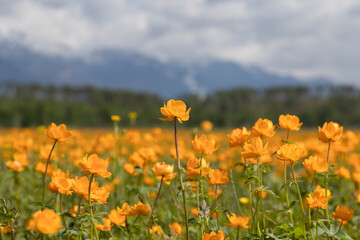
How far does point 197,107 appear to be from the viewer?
2347 inches

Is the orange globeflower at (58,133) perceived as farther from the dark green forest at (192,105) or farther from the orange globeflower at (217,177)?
the dark green forest at (192,105)

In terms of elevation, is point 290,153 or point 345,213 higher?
point 290,153

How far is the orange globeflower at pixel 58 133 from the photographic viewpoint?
1.58 metres

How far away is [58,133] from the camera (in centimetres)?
160

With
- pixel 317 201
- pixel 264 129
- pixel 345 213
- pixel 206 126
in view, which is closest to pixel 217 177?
pixel 264 129

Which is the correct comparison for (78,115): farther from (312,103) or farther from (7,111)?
(312,103)

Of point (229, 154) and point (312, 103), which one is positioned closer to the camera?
point (229, 154)

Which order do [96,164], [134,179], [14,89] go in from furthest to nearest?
[14,89], [134,179], [96,164]

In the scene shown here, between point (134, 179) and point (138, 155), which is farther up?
point (138, 155)

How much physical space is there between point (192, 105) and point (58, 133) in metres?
59.3

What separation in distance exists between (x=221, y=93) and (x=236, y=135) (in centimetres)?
7007

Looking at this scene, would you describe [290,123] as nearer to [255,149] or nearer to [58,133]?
[255,149]

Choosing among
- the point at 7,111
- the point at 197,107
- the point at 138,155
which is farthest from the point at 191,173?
the point at 197,107

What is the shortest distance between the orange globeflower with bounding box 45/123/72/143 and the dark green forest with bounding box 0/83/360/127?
1548 inches
